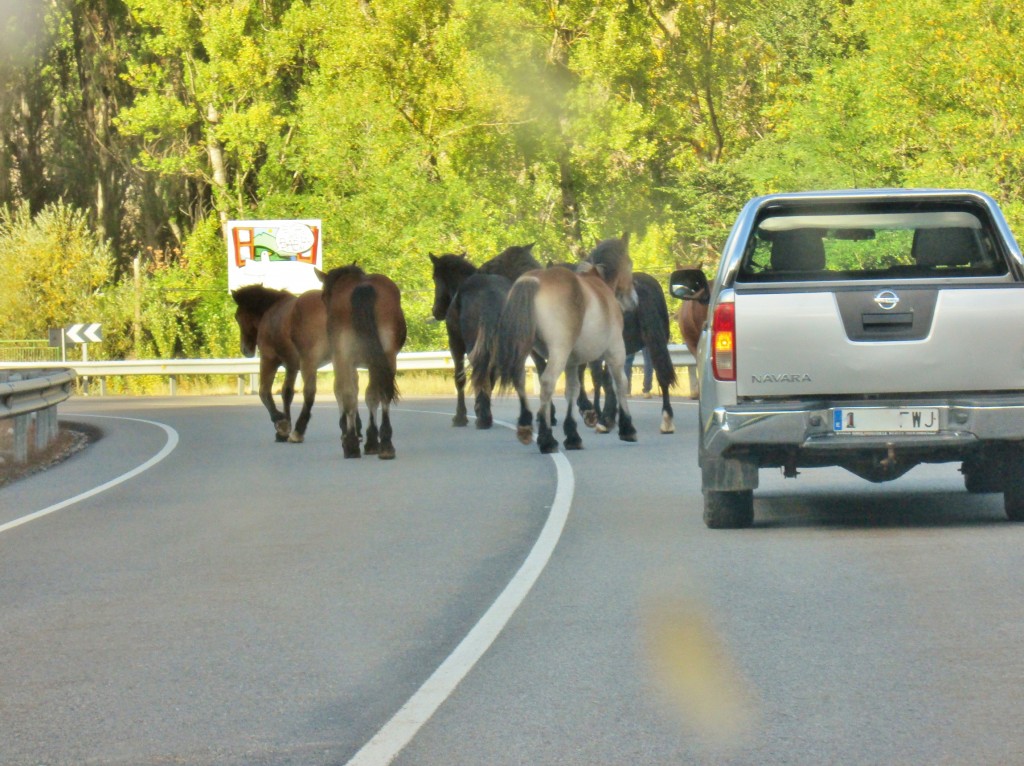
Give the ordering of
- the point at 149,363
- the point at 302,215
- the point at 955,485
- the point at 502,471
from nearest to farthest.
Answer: the point at 955,485, the point at 502,471, the point at 149,363, the point at 302,215

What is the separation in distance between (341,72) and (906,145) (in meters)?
13.6

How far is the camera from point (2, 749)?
6.13m

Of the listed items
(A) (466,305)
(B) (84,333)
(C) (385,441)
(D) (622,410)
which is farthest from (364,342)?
(B) (84,333)

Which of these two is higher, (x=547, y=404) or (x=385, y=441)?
(x=547, y=404)

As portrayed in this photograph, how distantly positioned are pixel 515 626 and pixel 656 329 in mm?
12986

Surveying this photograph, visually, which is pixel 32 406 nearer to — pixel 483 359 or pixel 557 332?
pixel 483 359

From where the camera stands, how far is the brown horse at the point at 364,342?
59.5ft

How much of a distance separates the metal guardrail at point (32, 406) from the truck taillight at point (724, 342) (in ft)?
31.8

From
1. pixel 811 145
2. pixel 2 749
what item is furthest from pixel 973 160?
pixel 2 749

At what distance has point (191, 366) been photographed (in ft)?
137

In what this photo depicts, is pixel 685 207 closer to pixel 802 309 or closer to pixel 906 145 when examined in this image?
pixel 906 145

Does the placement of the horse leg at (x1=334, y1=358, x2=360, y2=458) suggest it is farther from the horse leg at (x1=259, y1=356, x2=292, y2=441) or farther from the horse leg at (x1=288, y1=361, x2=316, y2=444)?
the horse leg at (x1=259, y1=356, x2=292, y2=441)

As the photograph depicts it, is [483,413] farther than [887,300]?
Yes

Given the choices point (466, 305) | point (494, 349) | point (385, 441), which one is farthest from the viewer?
point (466, 305)
